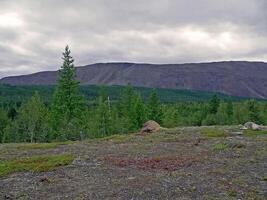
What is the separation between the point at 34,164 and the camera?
1078 inches

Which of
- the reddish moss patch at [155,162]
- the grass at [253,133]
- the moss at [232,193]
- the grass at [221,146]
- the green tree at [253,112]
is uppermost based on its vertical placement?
the moss at [232,193]

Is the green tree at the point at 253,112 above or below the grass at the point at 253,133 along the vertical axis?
below

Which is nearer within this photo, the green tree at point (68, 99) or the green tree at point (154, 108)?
the green tree at point (68, 99)

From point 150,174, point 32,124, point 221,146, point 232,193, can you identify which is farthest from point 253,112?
point 232,193

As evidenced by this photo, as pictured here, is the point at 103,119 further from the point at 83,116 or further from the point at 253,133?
the point at 253,133

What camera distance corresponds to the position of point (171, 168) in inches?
1001

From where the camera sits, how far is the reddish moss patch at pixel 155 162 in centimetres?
2598

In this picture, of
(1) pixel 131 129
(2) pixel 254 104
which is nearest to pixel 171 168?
(1) pixel 131 129

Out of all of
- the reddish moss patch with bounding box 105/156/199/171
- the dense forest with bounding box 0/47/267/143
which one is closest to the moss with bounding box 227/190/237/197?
the reddish moss patch with bounding box 105/156/199/171

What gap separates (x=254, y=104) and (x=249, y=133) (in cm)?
5212

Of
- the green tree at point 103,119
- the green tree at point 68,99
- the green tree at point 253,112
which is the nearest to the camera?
the green tree at point 68,99

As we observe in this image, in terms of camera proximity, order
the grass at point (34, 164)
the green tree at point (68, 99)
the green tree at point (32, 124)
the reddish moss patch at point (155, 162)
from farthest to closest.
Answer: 1. the green tree at point (32, 124)
2. the green tree at point (68, 99)
3. the reddish moss patch at point (155, 162)
4. the grass at point (34, 164)

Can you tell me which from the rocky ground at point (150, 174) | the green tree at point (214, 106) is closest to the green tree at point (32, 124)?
the rocky ground at point (150, 174)

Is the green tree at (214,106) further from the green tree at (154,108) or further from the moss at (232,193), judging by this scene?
the moss at (232,193)
